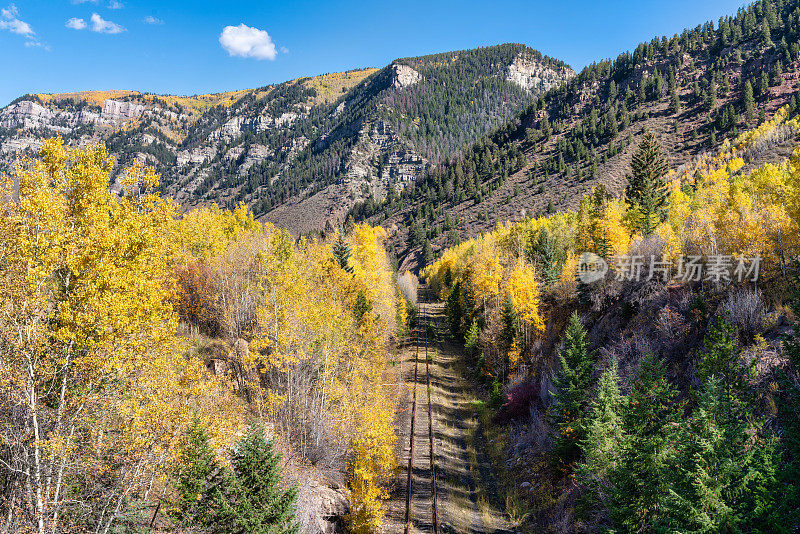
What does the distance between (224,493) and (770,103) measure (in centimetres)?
12565

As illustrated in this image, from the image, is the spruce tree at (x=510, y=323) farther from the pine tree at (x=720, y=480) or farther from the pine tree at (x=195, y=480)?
the pine tree at (x=195, y=480)

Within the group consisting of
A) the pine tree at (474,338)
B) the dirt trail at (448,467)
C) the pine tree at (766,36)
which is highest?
the pine tree at (766,36)

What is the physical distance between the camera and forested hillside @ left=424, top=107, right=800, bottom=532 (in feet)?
25.9

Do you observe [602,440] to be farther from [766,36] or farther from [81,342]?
[766,36]

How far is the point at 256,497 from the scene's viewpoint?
A: 10.3 metres

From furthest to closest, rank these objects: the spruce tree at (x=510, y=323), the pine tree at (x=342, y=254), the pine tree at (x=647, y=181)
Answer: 1. the pine tree at (x=647, y=181)
2. the pine tree at (x=342, y=254)
3. the spruce tree at (x=510, y=323)

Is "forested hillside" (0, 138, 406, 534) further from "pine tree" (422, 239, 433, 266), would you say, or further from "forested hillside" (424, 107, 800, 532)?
"pine tree" (422, 239, 433, 266)

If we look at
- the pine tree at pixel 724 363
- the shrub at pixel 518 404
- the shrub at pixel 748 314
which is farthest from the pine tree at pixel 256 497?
the shrub at pixel 748 314

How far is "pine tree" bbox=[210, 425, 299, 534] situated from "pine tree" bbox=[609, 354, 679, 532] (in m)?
9.02

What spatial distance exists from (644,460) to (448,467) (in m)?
11.1

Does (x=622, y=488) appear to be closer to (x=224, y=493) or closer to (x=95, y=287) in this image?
(x=224, y=493)

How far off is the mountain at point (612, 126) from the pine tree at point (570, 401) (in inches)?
2682

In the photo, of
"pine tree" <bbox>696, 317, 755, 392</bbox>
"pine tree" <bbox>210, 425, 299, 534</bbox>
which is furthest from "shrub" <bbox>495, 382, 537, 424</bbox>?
"pine tree" <bbox>210, 425, 299, 534</bbox>

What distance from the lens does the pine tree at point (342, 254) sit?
117ft
